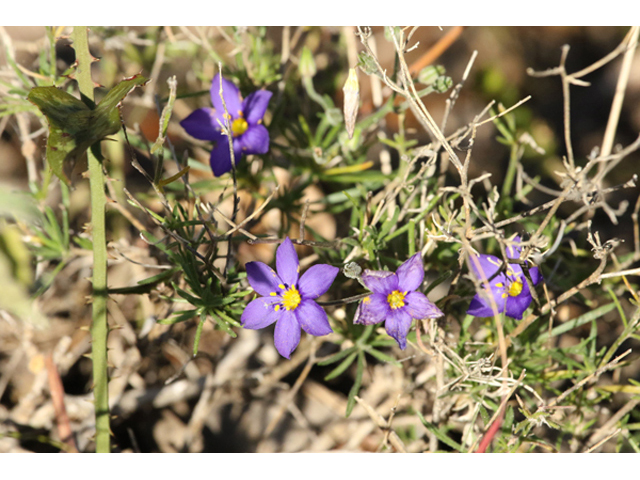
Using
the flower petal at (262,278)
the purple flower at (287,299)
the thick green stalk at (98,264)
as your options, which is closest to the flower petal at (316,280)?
the purple flower at (287,299)

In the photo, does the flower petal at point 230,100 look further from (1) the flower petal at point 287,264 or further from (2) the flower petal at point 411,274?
(2) the flower petal at point 411,274

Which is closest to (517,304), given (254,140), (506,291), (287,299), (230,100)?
(506,291)

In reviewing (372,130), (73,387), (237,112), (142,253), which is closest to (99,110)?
(237,112)

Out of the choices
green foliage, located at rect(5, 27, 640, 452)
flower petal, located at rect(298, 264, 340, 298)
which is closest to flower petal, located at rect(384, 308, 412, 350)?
green foliage, located at rect(5, 27, 640, 452)

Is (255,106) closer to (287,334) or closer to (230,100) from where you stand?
(230,100)

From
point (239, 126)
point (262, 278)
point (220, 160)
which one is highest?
point (239, 126)
